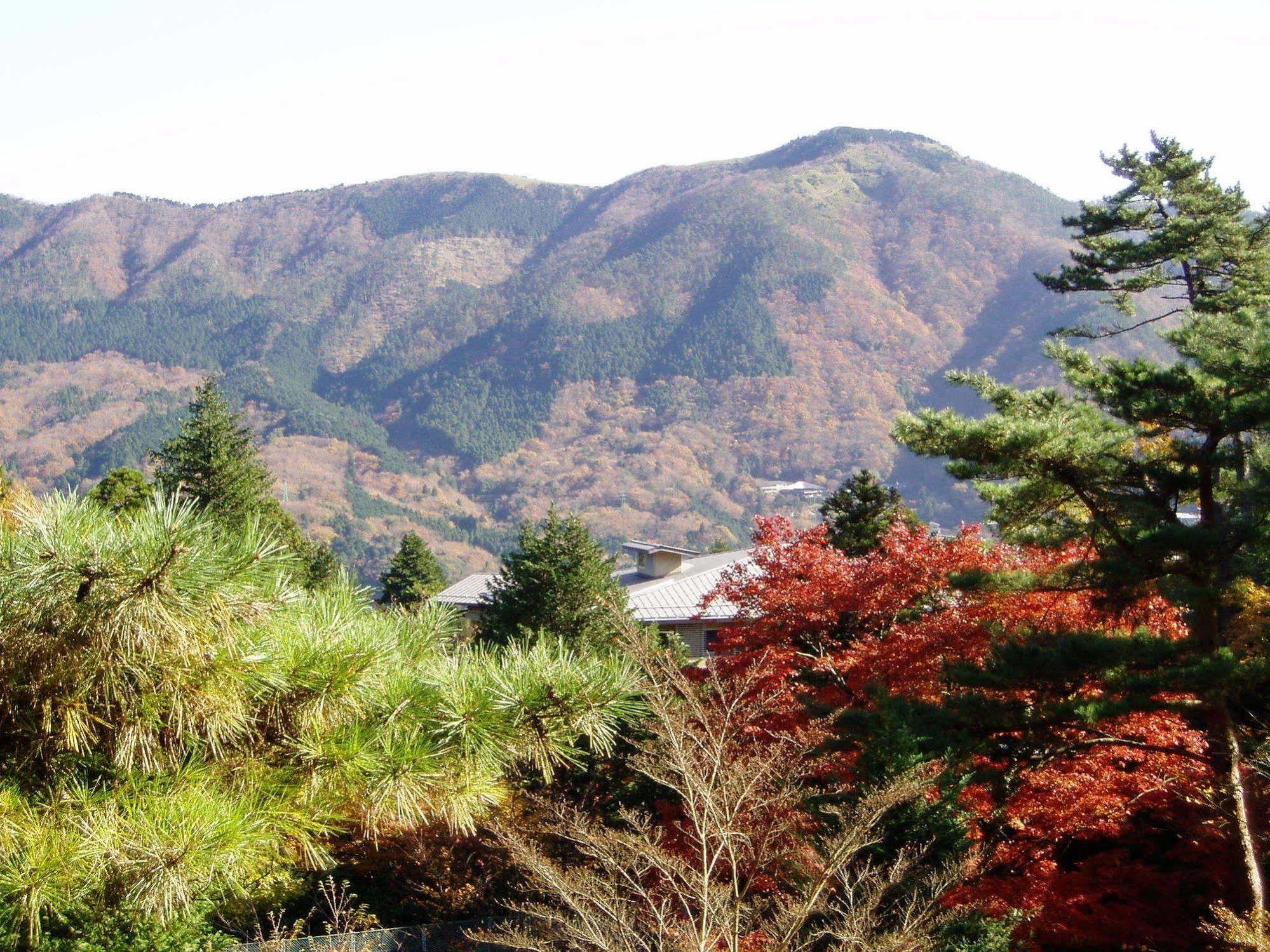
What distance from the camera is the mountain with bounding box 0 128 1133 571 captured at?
132750 mm

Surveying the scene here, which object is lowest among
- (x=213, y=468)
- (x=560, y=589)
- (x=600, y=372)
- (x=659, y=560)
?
(x=600, y=372)

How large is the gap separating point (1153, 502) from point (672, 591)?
28201mm

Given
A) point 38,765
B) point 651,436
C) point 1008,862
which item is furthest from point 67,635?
point 651,436

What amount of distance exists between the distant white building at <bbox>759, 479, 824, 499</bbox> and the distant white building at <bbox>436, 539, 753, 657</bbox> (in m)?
79.9

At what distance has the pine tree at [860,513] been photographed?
81.9 feet

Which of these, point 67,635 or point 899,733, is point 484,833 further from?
point 67,635

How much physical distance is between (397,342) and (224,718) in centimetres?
18649

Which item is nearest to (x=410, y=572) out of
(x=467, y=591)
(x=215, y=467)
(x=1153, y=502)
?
(x=467, y=591)

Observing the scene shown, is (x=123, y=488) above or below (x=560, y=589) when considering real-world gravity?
above

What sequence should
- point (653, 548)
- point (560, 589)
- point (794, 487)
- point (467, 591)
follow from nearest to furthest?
1. point (560, 589)
2. point (653, 548)
3. point (467, 591)
4. point (794, 487)

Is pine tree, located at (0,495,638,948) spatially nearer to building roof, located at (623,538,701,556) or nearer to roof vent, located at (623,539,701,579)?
building roof, located at (623,538,701,556)

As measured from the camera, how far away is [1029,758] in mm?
13070

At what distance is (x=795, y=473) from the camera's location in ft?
468

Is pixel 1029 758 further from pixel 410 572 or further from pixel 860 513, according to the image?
pixel 410 572
